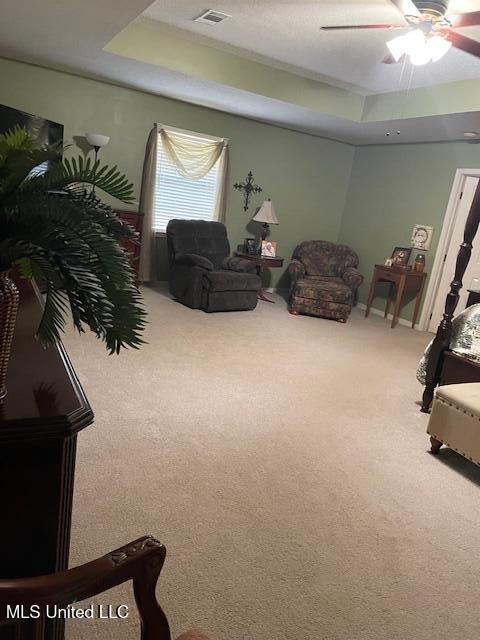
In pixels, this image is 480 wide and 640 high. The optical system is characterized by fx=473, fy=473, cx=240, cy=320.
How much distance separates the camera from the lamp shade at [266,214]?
20.6 ft

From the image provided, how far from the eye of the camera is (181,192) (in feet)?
20.4

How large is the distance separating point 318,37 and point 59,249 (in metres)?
3.83

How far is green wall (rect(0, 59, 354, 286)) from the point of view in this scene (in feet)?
17.0

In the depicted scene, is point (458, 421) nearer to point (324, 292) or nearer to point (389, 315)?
point (324, 292)

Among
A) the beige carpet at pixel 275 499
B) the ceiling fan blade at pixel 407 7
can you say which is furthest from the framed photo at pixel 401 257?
the ceiling fan blade at pixel 407 7

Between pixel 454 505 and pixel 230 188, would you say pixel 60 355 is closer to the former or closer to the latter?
pixel 454 505

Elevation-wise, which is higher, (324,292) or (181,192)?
(181,192)

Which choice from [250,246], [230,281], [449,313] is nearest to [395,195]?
[250,246]

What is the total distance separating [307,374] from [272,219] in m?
3.02

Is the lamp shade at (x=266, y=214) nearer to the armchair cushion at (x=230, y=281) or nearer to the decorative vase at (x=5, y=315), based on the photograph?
the armchair cushion at (x=230, y=281)

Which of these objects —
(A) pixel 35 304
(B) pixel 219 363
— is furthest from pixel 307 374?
(A) pixel 35 304

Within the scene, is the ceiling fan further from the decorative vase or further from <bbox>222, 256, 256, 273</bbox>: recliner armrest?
<bbox>222, 256, 256, 273</bbox>: recliner armrest

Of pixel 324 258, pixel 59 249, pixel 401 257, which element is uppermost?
pixel 59 249

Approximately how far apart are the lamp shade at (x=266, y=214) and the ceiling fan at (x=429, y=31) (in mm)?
3380
